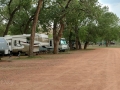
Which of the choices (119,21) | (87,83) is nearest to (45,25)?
(87,83)

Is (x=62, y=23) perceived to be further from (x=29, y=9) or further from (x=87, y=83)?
(x=87, y=83)

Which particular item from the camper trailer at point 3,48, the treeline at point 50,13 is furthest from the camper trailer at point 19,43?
the camper trailer at point 3,48

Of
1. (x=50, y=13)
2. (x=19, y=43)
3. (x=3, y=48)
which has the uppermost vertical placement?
(x=50, y=13)

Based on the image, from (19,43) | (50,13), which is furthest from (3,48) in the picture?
(50,13)

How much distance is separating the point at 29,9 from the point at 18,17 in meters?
3.33

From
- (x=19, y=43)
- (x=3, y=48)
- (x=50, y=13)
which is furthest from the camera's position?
(x=50, y=13)

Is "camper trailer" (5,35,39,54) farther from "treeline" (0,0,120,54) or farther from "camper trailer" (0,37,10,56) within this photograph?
"camper trailer" (0,37,10,56)

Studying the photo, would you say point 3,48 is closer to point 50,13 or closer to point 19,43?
point 19,43

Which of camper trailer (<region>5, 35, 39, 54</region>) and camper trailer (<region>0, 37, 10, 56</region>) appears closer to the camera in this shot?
camper trailer (<region>0, 37, 10, 56</region>)

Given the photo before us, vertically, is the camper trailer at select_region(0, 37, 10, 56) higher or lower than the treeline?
lower

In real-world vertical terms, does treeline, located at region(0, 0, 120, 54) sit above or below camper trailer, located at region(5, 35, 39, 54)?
above

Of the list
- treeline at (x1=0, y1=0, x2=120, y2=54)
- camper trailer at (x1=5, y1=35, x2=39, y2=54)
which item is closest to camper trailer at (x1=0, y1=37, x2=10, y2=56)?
treeline at (x1=0, y1=0, x2=120, y2=54)

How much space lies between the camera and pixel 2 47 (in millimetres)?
20188

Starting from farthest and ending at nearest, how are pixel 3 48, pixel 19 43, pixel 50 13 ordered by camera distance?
pixel 50 13 → pixel 19 43 → pixel 3 48
